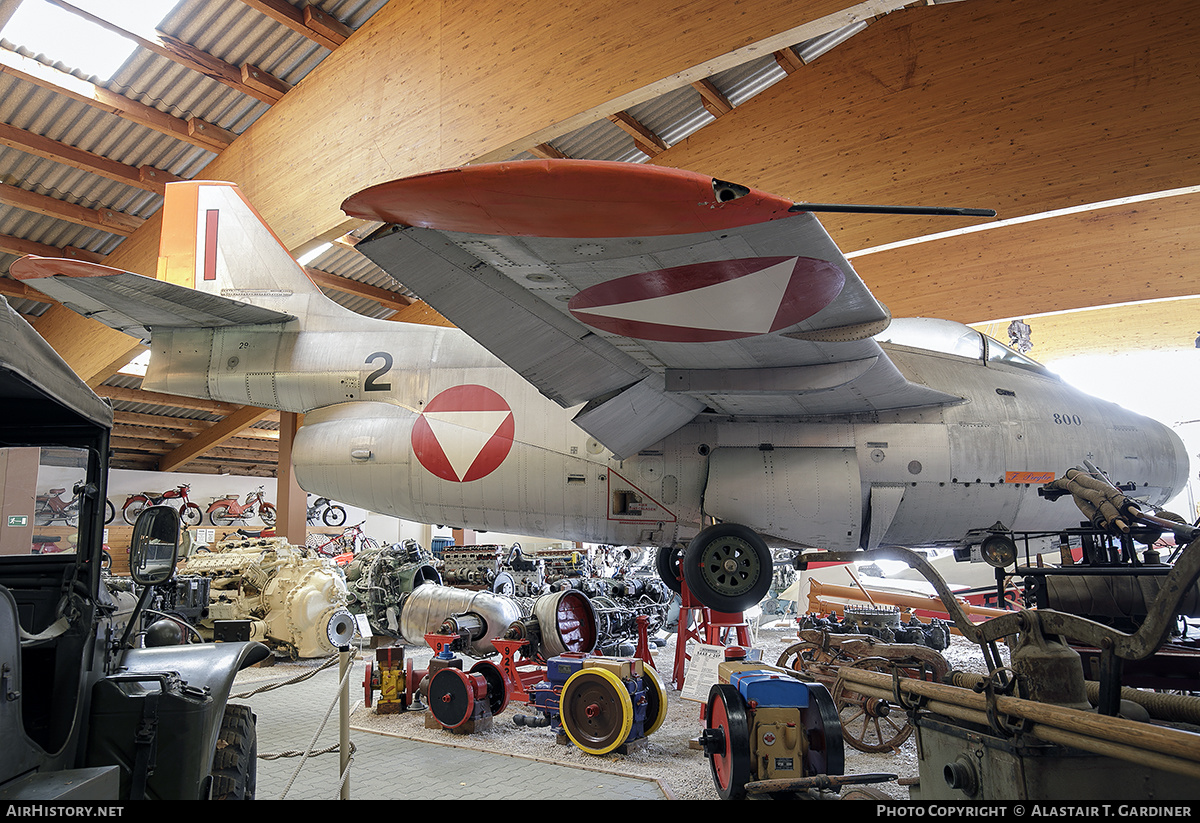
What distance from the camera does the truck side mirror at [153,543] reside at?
3.10 meters

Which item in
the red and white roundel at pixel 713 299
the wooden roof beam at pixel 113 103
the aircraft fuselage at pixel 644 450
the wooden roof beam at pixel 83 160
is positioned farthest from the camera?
the wooden roof beam at pixel 83 160

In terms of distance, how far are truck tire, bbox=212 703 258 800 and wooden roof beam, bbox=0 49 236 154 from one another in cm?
913

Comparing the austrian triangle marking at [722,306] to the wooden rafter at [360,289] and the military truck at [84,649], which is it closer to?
the military truck at [84,649]

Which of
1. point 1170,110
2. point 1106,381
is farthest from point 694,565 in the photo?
point 1106,381

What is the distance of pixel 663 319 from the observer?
183 inches

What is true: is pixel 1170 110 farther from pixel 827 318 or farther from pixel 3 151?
pixel 3 151

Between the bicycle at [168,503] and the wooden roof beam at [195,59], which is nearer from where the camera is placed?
the wooden roof beam at [195,59]

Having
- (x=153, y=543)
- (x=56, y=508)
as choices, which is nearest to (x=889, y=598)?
(x=153, y=543)

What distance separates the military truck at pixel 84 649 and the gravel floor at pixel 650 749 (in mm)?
2717

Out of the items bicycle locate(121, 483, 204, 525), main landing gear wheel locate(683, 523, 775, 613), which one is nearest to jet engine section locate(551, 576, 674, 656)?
main landing gear wheel locate(683, 523, 775, 613)

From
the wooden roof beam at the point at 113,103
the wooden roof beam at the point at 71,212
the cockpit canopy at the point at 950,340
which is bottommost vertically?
the cockpit canopy at the point at 950,340

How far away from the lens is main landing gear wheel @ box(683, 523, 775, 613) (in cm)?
600

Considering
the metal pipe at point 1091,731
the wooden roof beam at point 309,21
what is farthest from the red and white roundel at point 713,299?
the wooden roof beam at point 309,21

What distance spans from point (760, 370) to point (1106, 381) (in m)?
18.9
